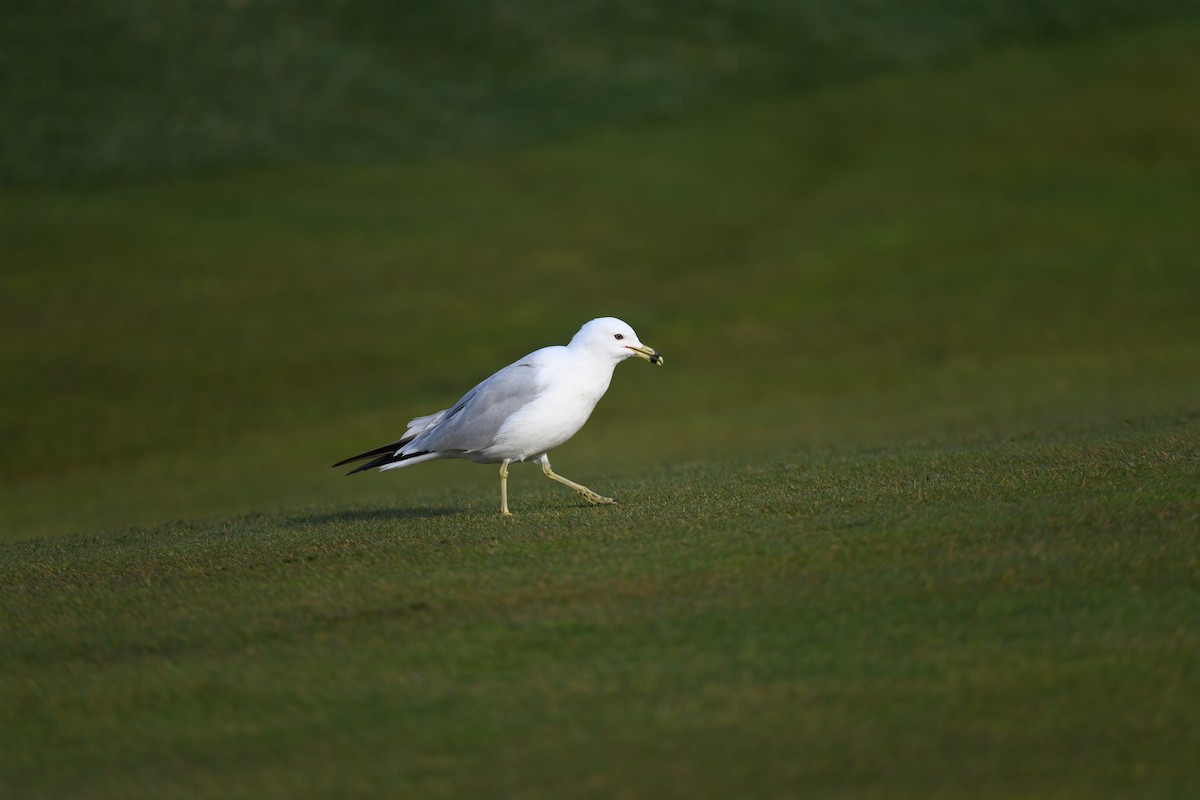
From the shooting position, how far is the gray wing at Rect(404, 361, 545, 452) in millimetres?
8078

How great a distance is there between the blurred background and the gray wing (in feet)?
5.57

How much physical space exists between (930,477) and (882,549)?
2.10 meters

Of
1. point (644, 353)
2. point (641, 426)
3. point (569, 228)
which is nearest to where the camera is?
point (644, 353)

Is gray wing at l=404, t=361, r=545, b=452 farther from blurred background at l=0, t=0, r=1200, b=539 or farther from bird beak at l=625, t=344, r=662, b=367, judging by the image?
blurred background at l=0, t=0, r=1200, b=539

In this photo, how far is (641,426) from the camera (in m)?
16.7

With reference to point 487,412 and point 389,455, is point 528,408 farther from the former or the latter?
point 389,455

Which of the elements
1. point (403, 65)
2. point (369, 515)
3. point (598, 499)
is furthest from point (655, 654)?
point (403, 65)

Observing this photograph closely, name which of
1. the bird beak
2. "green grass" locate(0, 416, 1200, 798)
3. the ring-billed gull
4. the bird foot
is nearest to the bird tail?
the ring-billed gull

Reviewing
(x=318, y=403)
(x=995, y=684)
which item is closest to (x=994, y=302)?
(x=318, y=403)

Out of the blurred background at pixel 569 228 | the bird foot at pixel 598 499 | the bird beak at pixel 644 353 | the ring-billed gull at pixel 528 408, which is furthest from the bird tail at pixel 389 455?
the bird beak at pixel 644 353

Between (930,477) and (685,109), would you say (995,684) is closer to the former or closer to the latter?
(930,477)

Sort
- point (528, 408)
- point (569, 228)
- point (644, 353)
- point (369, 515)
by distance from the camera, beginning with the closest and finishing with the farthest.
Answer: point (528, 408)
point (644, 353)
point (369, 515)
point (569, 228)

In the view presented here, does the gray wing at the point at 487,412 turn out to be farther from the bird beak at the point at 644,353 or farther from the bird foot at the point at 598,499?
the bird foot at the point at 598,499

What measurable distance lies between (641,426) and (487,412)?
28.6 ft
